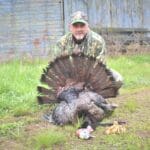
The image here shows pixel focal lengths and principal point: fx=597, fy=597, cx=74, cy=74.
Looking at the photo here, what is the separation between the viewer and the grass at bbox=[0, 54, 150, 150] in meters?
6.44

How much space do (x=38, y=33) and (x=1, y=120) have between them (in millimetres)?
10514

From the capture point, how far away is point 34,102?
8.22 m

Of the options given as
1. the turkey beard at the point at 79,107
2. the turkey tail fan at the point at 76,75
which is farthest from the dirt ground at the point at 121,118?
the turkey tail fan at the point at 76,75

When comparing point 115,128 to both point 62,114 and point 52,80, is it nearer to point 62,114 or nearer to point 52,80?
point 62,114

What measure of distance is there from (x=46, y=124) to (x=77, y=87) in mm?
629

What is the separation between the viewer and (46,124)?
7.20 m

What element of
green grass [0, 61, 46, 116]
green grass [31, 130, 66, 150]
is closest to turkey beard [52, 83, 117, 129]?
green grass [31, 130, 66, 150]

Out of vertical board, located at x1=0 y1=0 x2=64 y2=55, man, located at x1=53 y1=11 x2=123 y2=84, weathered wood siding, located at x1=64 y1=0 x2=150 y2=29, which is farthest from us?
weathered wood siding, located at x1=64 y1=0 x2=150 y2=29

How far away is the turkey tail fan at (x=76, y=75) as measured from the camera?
7461mm

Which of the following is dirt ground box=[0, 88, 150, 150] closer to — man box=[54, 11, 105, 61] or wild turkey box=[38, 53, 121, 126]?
wild turkey box=[38, 53, 121, 126]

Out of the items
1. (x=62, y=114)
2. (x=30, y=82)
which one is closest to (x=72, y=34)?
(x=62, y=114)

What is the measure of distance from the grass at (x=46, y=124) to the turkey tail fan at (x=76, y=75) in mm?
354

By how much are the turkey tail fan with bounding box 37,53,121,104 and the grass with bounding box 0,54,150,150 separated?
1.16ft

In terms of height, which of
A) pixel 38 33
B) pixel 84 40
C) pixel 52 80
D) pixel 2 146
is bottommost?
pixel 2 146
